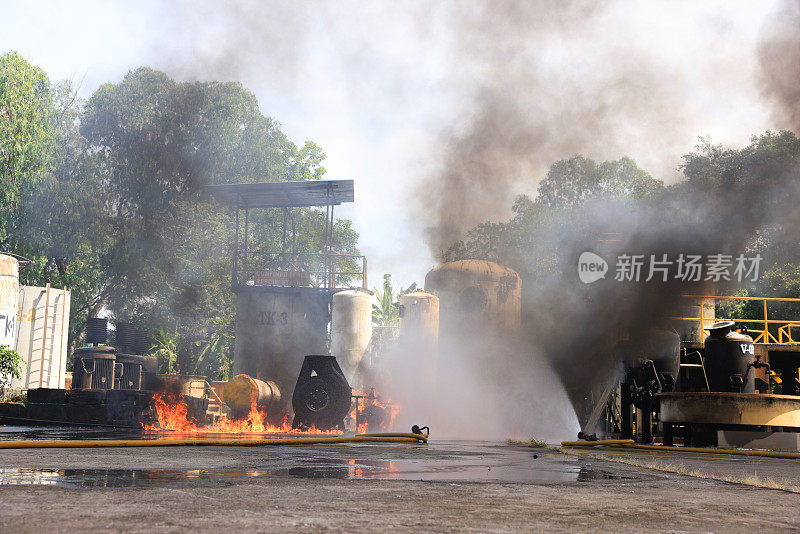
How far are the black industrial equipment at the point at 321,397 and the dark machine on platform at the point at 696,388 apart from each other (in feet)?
20.9

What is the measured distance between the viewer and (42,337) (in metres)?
28.2

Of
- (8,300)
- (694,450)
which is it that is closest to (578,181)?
(8,300)

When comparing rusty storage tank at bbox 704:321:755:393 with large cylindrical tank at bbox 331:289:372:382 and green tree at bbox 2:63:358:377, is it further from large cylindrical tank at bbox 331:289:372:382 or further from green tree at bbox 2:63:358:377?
green tree at bbox 2:63:358:377

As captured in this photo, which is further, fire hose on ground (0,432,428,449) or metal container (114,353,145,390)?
metal container (114,353,145,390)

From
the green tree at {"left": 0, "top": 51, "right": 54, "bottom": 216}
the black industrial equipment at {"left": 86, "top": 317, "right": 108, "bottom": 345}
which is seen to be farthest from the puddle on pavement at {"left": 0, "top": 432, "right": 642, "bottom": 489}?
the green tree at {"left": 0, "top": 51, "right": 54, "bottom": 216}

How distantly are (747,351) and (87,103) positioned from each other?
39.4 m

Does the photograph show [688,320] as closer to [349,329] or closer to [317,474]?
[349,329]

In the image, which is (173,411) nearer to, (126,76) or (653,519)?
(653,519)

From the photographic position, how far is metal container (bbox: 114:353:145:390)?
26.0 metres

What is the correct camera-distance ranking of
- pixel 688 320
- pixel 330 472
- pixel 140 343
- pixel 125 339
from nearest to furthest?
1. pixel 330 472
2. pixel 688 320
3. pixel 125 339
4. pixel 140 343

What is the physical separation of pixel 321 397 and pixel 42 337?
15092 millimetres

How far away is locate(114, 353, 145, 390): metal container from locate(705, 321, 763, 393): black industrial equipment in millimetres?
18827

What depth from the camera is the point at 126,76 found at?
45188 mm

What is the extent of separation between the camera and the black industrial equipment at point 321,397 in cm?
1819
